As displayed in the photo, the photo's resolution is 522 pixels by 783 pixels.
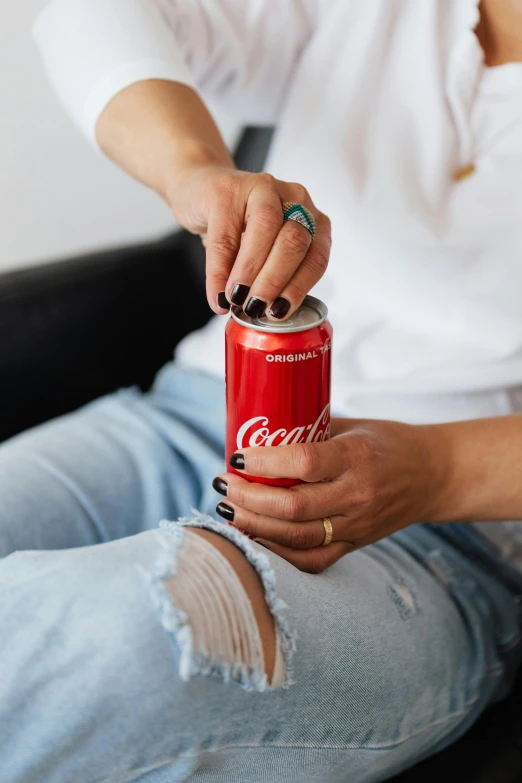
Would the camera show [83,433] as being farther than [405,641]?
Yes

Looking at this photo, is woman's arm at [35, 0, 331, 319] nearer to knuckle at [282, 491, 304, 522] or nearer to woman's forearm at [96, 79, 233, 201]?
woman's forearm at [96, 79, 233, 201]

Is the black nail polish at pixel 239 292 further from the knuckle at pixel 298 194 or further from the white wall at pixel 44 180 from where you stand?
the white wall at pixel 44 180

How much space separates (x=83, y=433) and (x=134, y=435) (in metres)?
0.06

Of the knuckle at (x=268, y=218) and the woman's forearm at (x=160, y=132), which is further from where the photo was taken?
the woman's forearm at (x=160, y=132)

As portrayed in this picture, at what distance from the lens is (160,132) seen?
2.44ft

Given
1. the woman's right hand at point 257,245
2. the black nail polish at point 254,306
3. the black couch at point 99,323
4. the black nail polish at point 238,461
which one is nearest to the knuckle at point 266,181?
the woman's right hand at point 257,245

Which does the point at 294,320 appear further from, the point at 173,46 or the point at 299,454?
the point at 173,46

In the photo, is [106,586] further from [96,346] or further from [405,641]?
[96,346]

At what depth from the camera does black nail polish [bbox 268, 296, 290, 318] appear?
1.73 feet

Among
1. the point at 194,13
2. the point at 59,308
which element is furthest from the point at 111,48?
the point at 59,308

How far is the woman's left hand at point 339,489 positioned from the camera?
54cm

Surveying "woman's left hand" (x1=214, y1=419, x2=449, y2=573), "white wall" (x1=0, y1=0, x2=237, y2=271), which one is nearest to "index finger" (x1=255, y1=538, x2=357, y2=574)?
"woman's left hand" (x1=214, y1=419, x2=449, y2=573)

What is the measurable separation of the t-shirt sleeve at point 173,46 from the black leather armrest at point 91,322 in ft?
0.64

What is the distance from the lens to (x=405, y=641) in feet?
2.00
